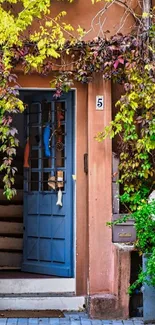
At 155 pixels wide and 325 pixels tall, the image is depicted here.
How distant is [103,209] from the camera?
8.50m

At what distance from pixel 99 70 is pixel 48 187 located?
2000mm

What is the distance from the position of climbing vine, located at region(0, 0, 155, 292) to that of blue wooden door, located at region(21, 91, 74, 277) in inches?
29.4

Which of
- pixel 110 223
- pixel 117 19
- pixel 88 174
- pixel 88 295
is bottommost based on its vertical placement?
pixel 88 295

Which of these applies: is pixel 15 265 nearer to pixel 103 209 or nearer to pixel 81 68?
pixel 103 209

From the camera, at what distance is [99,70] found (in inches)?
330

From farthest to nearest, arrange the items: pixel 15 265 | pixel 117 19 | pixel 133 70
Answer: pixel 15 265 < pixel 117 19 < pixel 133 70

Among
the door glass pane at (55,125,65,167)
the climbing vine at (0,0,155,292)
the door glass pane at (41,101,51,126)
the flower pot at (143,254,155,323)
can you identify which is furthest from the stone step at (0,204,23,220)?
the flower pot at (143,254,155,323)

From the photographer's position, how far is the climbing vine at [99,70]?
314 inches

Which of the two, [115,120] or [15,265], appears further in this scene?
[15,265]

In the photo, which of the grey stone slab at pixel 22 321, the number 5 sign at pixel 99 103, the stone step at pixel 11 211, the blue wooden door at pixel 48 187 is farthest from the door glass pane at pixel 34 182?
the grey stone slab at pixel 22 321

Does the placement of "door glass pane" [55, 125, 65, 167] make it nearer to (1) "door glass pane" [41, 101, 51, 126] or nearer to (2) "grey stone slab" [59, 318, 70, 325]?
(1) "door glass pane" [41, 101, 51, 126]

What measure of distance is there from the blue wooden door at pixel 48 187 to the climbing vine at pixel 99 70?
0.75m

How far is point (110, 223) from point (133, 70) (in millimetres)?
2058

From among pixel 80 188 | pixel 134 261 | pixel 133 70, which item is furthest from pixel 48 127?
pixel 134 261
